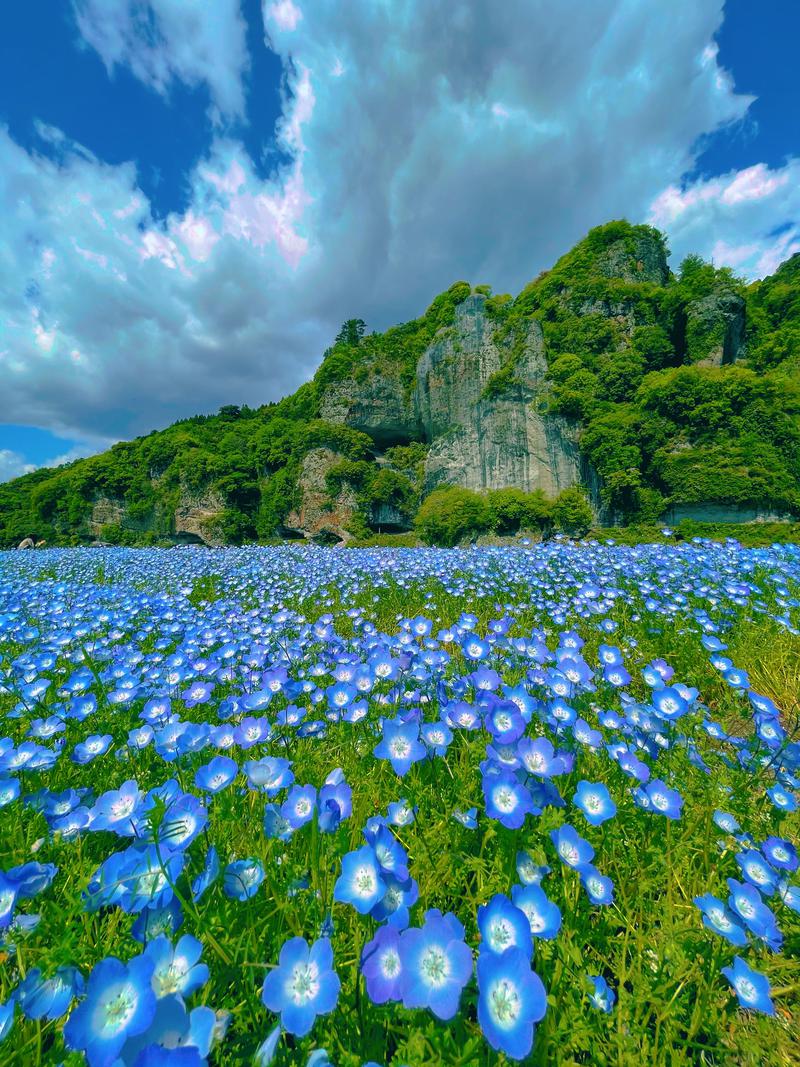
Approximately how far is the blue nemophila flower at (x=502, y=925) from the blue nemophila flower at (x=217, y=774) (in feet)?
3.13

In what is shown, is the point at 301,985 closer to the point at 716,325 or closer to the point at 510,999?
the point at 510,999

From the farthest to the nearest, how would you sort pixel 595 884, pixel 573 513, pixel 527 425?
pixel 527 425
pixel 573 513
pixel 595 884

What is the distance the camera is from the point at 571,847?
1265mm

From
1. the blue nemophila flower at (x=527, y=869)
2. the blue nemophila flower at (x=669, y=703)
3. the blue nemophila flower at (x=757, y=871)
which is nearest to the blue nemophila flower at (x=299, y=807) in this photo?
the blue nemophila flower at (x=527, y=869)

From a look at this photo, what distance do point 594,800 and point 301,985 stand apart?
44.1 inches

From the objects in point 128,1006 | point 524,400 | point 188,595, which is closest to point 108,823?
point 128,1006

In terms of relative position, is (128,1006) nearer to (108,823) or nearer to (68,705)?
(108,823)

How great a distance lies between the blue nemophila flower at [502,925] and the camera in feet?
2.88

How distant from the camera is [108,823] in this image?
1216 mm

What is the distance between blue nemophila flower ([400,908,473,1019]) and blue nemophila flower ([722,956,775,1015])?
813 millimetres

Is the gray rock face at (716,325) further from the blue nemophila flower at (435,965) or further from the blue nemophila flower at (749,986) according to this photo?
the blue nemophila flower at (435,965)

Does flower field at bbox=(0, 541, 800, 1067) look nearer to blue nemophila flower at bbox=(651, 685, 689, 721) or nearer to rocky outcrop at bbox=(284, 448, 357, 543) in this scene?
blue nemophila flower at bbox=(651, 685, 689, 721)

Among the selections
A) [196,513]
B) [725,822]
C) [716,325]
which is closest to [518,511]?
[716,325]

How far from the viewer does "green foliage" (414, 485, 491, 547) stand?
27703 millimetres
